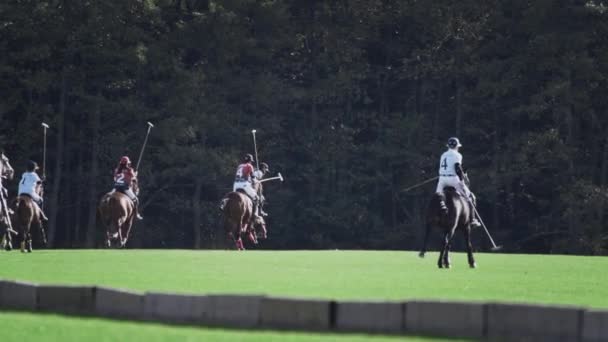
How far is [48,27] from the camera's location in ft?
177

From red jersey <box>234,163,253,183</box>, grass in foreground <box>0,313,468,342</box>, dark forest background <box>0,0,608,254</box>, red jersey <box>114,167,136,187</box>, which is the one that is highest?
dark forest background <box>0,0,608,254</box>

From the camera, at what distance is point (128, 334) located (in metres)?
11.1

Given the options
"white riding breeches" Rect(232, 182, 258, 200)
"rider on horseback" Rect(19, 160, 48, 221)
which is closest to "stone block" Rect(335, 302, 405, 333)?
"rider on horseback" Rect(19, 160, 48, 221)

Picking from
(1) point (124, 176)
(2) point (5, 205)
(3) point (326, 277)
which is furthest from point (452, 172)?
(1) point (124, 176)

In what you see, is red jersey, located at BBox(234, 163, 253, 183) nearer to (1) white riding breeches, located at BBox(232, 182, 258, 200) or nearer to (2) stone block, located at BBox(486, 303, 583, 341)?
(1) white riding breeches, located at BBox(232, 182, 258, 200)

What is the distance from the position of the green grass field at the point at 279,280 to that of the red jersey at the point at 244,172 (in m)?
9.87

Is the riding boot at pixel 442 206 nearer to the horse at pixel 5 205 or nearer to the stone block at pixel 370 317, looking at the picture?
the horse at pixel 5 205

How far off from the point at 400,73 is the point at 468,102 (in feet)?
10.9

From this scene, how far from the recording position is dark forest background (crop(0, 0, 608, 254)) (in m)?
53.1

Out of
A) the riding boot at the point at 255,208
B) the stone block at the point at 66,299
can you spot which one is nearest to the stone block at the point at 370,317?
the stone block at the point at 66,299

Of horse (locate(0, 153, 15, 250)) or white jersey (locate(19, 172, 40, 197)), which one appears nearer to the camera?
horse (locate(0, 153, 15, 250))

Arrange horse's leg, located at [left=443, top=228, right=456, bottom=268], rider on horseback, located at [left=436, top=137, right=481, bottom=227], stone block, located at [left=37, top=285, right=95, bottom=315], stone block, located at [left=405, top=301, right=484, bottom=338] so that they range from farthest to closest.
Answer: rider on horseback, located at [left=436, top=137, right=481, bottom=227] < horse's leg, located at [left=443, top=228, right=456, bottom=268] < stone block, located at [left=37, top=285, right=95, bottom=315] < stone block, located at [left=405, top=301, right=484, bottom=338]

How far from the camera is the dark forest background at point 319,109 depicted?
53.1 metres

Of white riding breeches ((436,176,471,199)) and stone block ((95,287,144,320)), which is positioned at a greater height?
white riding breeches ((436,176,471,199))
